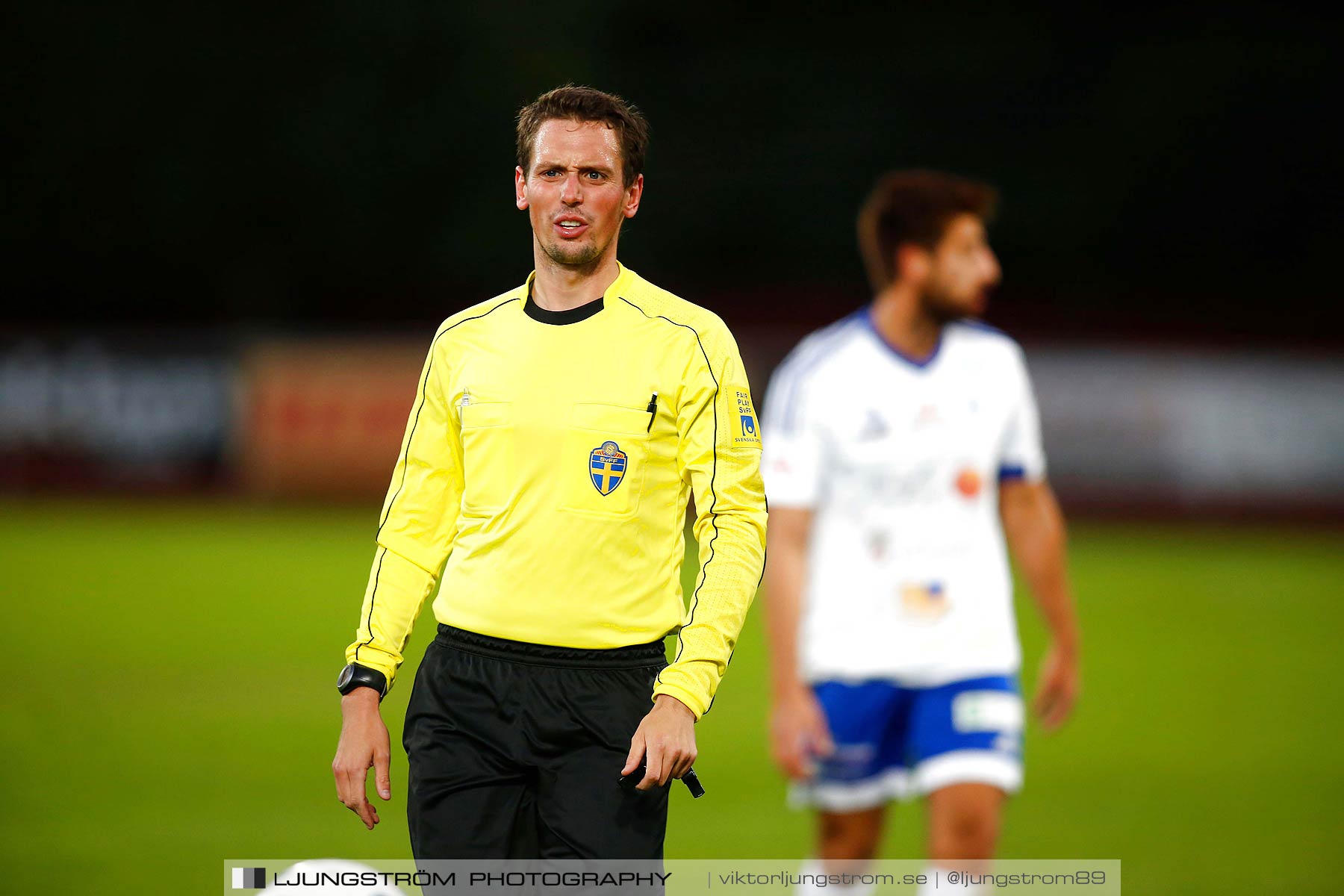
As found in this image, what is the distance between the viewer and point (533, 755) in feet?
11.0

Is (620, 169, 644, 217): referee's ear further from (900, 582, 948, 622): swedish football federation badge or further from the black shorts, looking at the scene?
(900, 582, 948, 622): swedish football federation badge

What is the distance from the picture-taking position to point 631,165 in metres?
3.32

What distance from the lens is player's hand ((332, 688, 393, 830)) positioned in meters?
3.28

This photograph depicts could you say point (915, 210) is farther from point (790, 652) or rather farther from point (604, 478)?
point (604, 478)

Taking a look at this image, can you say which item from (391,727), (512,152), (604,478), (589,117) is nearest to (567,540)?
(604,478)

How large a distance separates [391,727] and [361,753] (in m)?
6.69

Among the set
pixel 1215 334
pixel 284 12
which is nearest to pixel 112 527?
pixel 284 12

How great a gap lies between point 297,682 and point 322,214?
66.8 feet

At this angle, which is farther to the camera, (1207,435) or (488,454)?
(1207,435)

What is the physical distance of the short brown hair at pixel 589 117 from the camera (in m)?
3.25

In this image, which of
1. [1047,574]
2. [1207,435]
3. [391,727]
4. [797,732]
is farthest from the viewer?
[1207,435]

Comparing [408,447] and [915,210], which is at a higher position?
[915,210]

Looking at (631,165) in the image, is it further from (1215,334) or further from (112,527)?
(1215,334)

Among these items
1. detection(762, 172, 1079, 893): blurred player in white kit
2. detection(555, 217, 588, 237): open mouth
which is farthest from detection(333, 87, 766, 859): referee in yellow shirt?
detection(762, 172, 1079, 893): blurred player in white kit
